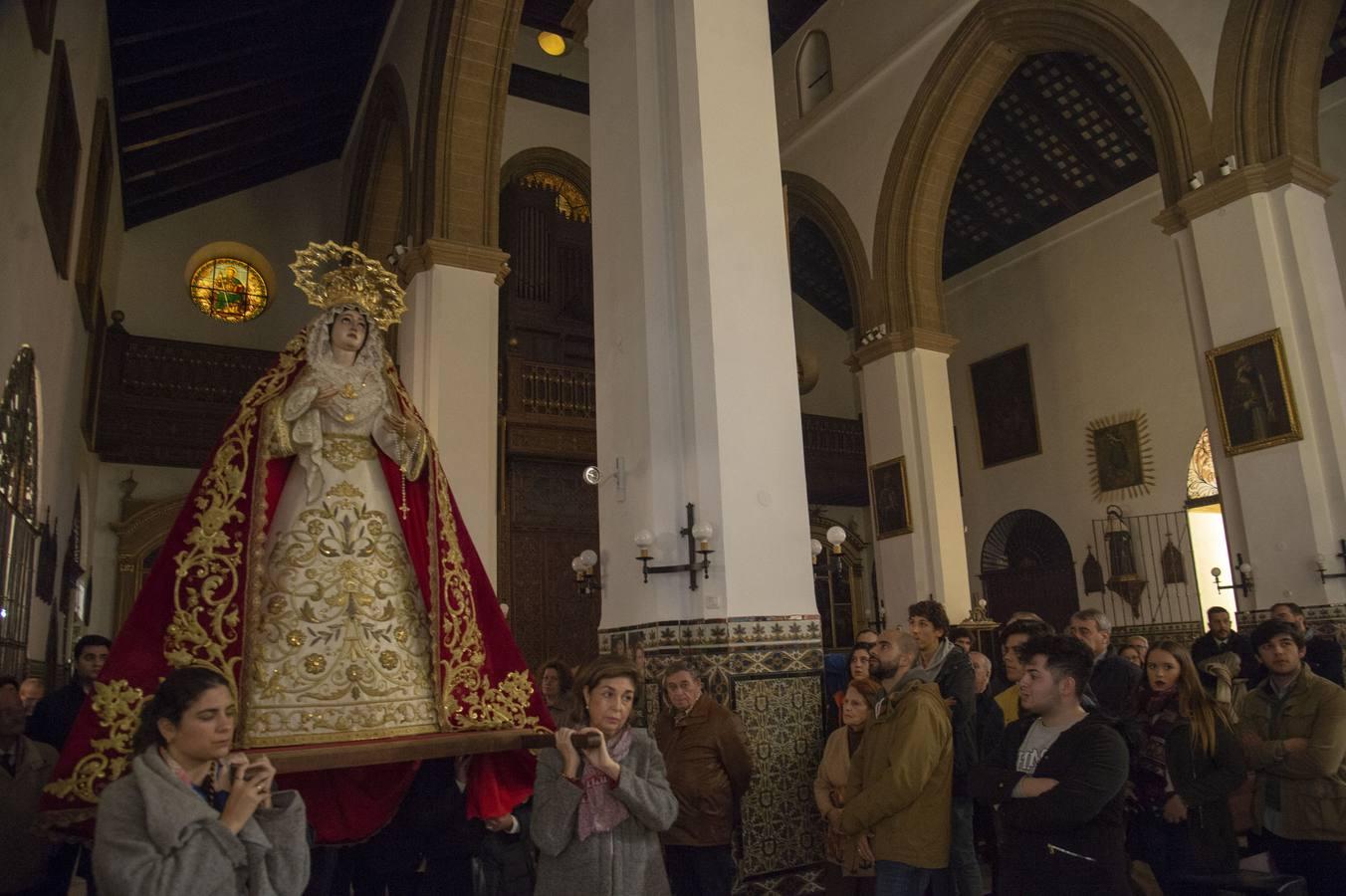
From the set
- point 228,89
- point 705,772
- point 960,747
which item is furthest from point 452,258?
point 960,747

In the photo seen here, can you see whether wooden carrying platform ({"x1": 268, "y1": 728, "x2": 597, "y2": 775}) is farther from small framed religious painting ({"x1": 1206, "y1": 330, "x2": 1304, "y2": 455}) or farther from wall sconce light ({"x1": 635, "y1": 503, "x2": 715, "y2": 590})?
small framed religious painting ({"x1": 1206, "y1": 330, "x2": 1304, "y2": 455})

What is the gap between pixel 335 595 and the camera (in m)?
3.09

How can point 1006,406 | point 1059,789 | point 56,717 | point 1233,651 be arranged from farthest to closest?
1. point 1006,406
2. point 1233,651
3. point 56,717
4. point 1059,789

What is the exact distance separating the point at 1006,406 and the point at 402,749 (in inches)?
549

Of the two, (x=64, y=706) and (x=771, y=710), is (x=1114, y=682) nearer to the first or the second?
(x=771, y=710)

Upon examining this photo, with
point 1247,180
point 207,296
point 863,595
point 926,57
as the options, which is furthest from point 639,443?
point 863,595

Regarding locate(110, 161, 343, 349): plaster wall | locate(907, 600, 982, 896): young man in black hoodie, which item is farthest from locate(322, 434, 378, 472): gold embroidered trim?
locate(110, 161, 343, 349): plaster wall

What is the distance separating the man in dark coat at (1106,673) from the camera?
4.28 m

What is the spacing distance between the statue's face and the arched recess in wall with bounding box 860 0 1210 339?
826cm

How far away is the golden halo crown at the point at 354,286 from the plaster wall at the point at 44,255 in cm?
253

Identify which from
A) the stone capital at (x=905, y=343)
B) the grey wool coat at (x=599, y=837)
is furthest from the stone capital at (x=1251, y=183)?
the grey wool coat at (x=599, y=837)

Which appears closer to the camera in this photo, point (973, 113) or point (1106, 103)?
point (973, 113)

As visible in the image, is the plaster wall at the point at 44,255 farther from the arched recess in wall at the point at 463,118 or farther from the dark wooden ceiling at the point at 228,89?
the arched recess in wall at the point at 463,118

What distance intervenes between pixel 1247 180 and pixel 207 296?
38.1 feet
